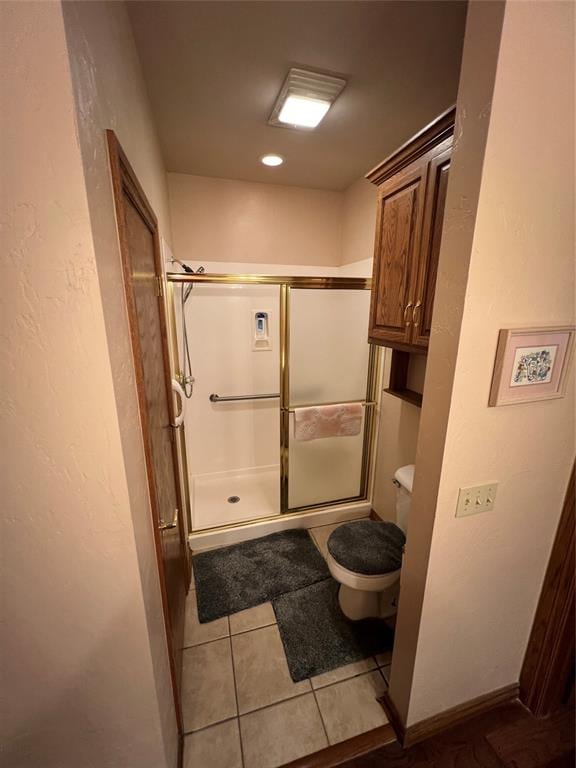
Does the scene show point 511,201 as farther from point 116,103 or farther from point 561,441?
A: point 116,103

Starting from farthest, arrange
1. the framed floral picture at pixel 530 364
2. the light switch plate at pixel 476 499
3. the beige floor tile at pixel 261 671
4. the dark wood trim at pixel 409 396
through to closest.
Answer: the dark wood trim at pixel 409 396
the beige floor tile at pixel 261 671
the light switch plate at pixel 476 499
the framed floral picture at pixel 530 364

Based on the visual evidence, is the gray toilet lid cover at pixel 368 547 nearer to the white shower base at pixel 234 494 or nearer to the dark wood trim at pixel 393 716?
the dark wood trim at pixel 393 716

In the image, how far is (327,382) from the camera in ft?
7.69

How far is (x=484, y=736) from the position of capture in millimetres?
1227

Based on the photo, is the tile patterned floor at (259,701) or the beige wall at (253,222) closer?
the tile patterned floor at (259,701)

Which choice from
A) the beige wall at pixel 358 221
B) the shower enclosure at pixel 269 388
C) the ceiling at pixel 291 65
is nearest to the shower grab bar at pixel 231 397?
the shower enclosure at pixel 269 388

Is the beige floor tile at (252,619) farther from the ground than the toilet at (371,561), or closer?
closer

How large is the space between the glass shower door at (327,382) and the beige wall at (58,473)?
1.57 m

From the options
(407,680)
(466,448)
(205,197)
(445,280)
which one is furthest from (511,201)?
(205,197)

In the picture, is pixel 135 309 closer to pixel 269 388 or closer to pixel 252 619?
pixel 252 619

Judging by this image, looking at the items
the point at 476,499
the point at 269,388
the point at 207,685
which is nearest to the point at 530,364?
the point at 476,499

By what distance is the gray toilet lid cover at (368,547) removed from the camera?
1.51 m

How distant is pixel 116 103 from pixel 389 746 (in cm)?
242

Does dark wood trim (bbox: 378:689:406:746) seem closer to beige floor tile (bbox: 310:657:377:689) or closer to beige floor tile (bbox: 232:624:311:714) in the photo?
beige floor tile (bbox: 310:657:377:689)
